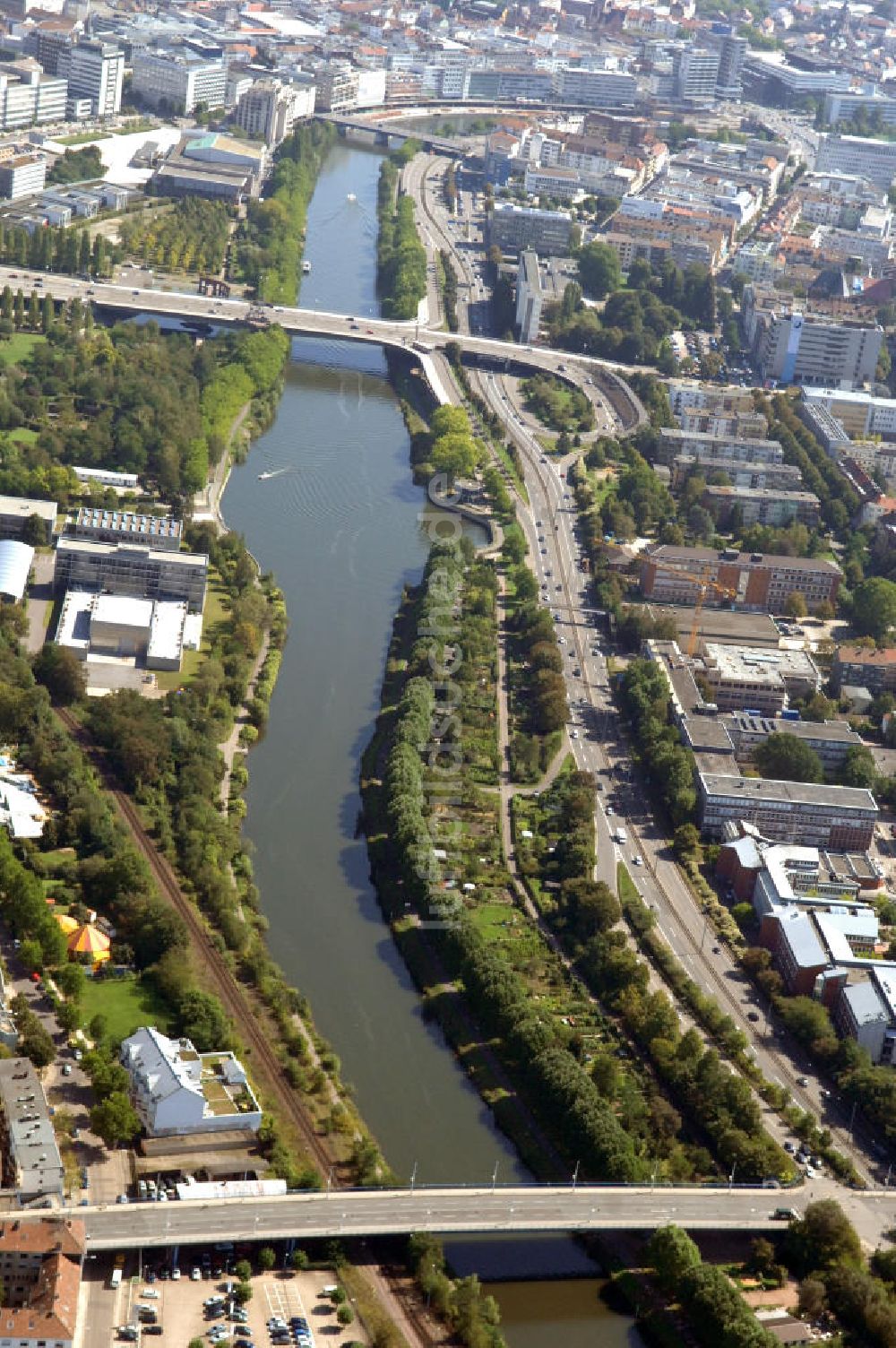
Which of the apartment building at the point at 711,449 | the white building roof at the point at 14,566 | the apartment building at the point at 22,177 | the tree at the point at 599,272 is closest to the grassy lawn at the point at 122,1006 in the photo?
the white building roof at the point at 14,566

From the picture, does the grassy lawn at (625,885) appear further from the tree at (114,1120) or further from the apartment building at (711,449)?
the apartment building at (711,449)

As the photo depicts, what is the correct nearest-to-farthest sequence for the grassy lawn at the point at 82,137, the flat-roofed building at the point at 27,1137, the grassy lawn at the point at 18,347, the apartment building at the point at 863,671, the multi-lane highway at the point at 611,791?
1. the flat-roofed building at the point at 27,1137
2. the multi-lane highway at the point at 611,791
3. the apartment building at the point at 863,671
4. the grassy lawn at the point at 18,347
5. the grassy lawn at the point at 82,137

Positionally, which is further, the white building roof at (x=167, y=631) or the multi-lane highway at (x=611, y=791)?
the white building roof at (x=167, y=631)

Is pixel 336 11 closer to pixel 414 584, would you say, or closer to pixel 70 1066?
pixel 414 584

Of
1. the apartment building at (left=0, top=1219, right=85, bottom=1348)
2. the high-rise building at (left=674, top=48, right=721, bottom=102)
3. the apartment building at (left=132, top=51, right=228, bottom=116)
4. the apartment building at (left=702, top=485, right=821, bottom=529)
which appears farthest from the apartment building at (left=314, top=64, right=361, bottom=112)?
the apartment building at (left=0, top=1219, right=85, bottom=1348)

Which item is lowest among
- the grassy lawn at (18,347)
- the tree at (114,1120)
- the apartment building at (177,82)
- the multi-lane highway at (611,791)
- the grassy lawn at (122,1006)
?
the multi-lane highway at (611,791)

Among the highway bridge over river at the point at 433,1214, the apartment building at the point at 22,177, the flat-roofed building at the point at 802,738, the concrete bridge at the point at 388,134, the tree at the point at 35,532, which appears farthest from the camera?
the concrete bridge at the point at 388,134

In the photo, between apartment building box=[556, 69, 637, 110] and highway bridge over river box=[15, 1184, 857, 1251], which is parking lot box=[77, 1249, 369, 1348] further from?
apartment building box=[556, 69, 637, 110]

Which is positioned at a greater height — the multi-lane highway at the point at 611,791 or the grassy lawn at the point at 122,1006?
the grassy lawn at the point at 122,1006
